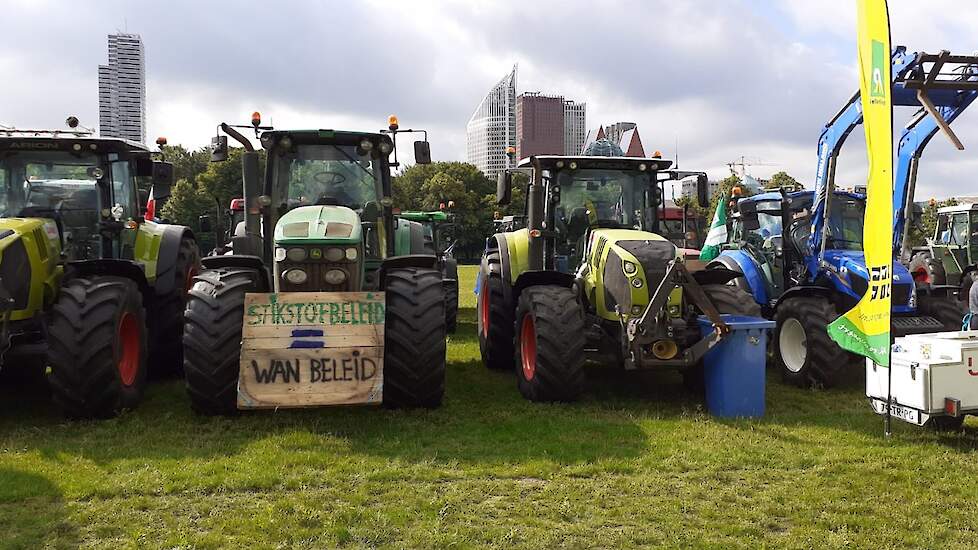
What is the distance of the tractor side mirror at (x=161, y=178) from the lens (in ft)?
26.1

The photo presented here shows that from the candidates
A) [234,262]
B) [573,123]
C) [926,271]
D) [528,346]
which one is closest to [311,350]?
[234,262]

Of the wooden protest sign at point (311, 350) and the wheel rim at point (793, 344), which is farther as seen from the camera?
the wheel rim at point (793, 344)

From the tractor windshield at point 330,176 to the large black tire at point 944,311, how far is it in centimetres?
586

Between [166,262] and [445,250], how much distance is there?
7.89 m

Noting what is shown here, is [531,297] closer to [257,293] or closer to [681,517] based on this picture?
[257,293]

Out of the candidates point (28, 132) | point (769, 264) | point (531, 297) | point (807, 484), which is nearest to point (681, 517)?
point (807, 484)

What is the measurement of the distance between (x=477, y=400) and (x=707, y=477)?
8.27 feet

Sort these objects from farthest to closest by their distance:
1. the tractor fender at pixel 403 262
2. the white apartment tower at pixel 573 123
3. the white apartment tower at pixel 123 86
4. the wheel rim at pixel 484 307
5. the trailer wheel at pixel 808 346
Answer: the white apartment tower at pixel 123 86
the white apartment tower at pixel 573 123
the wheel rim at pixel 484 307
the trailer wheel at pixel 808 346
the tractor fender at pixel 403 262

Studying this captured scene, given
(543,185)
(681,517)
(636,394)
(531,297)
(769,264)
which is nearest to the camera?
(681,517)

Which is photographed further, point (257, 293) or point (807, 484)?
point (257, 293)

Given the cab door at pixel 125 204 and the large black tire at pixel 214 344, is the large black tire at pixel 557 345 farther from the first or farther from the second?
the cab door at pixel 125 204

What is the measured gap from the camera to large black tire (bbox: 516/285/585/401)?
6391 mm

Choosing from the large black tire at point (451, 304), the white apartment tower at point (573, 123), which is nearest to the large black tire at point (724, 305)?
the large black tire at point (451, 304)

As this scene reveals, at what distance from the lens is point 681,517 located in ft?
13.7
